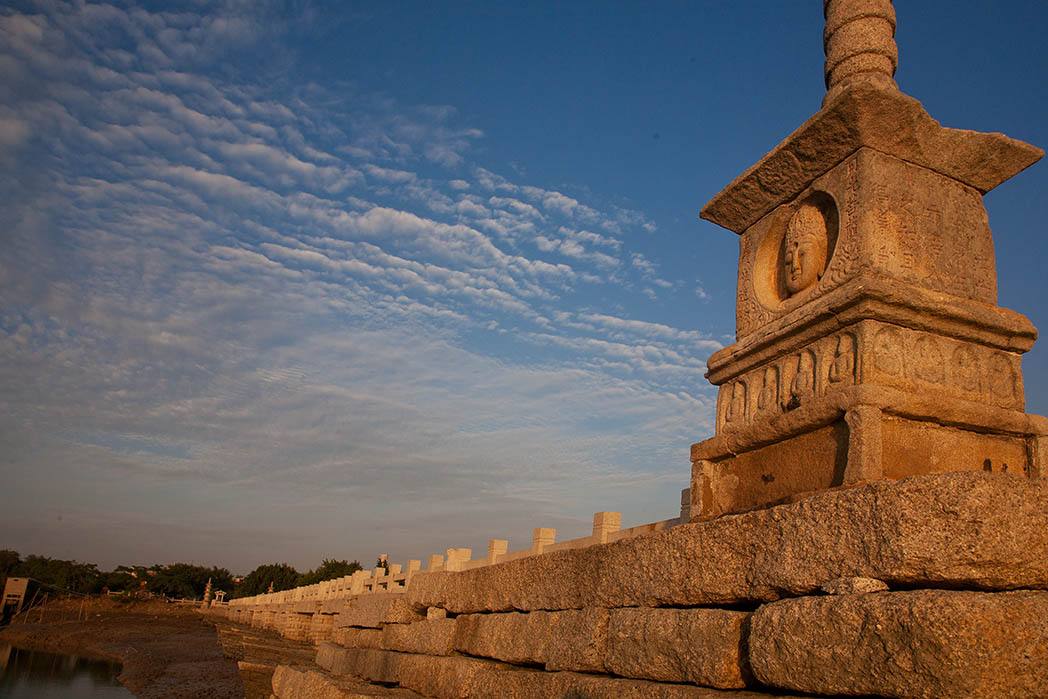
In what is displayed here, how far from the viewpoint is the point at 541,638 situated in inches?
166

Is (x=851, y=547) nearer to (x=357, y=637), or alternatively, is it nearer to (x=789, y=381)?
(x=789, y=381)

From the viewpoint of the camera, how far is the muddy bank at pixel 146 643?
16.7 m

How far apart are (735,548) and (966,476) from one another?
0.97 metres

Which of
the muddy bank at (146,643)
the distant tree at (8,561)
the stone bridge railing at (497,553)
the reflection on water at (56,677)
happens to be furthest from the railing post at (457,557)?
the distant tree at (8,561)

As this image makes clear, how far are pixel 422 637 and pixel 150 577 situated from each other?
78.2m

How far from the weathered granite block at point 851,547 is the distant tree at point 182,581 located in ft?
247

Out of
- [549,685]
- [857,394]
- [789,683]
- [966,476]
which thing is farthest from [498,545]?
[966,476]

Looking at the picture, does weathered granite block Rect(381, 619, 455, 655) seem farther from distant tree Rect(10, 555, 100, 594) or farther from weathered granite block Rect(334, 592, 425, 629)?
distant tree Rect(10, 555, 100, 594)

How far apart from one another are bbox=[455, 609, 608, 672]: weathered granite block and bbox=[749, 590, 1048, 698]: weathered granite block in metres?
1.38

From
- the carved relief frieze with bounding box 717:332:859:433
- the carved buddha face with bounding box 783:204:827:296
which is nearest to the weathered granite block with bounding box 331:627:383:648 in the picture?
the carved relief frieze with bounding box 717:332:859:433

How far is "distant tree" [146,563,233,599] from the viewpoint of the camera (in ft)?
231

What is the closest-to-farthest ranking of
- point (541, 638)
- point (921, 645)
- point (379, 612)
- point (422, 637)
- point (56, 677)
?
1. point (921, 645)
2. point (541, 638)
3. point (422, 637)
4. point (379, 612)
5. point (56, 677)

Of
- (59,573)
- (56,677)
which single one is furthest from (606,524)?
(59,573)

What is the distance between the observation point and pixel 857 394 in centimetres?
348
